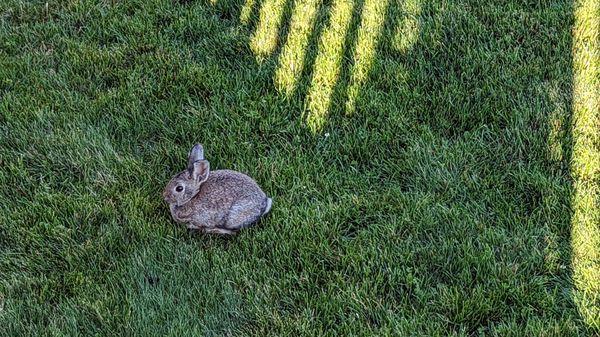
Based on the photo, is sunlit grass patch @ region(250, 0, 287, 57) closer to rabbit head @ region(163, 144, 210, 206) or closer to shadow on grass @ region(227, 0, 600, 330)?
shadow on grass @ region(227, 0, 600, 330)

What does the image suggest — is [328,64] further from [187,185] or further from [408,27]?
[187,185]

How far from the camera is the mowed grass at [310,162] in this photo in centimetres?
347

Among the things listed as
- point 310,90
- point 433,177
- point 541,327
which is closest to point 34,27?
point 310,90

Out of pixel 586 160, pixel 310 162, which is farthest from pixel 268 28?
pixel 586 160

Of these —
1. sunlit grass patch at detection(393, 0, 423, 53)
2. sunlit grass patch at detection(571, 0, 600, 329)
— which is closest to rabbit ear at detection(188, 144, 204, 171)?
sunlit grass patch at detection(393, 0, 423, 53)

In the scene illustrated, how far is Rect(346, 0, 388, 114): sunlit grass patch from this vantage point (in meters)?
4.77

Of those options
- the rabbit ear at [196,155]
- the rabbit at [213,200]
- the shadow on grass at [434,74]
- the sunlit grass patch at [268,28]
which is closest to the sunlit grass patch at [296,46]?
the shadow on grass at [434,74]

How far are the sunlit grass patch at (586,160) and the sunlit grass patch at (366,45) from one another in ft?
4.59

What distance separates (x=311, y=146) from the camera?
14.6 feet

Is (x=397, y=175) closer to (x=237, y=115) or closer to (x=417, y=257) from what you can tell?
(x=417, y=257)

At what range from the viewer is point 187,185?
154 inches

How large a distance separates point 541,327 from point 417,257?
722 mm

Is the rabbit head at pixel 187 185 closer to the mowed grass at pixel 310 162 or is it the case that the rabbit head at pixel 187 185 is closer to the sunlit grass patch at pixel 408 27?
the mowed grass at pixel 310 162

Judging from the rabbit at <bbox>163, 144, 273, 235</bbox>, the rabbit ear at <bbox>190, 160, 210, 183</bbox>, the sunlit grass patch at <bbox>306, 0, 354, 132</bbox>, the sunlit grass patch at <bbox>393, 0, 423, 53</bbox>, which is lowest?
the rabbit at <bbox>163, 144, 273, 235</bbox>
